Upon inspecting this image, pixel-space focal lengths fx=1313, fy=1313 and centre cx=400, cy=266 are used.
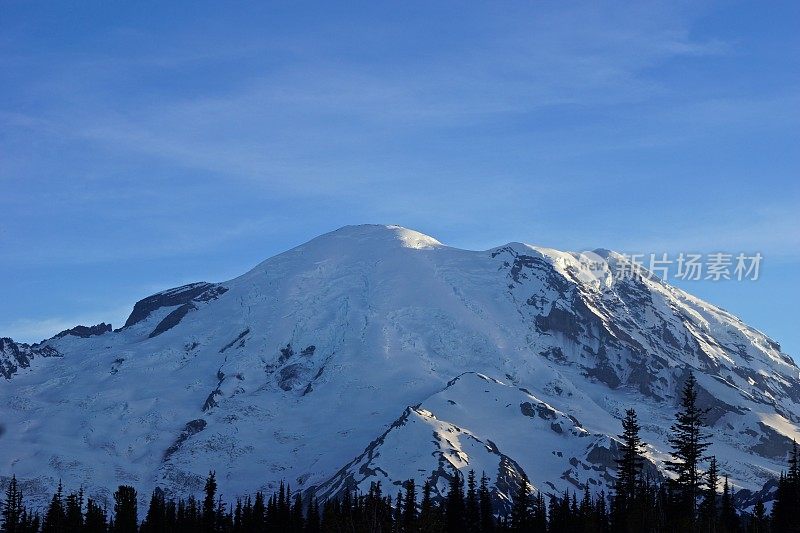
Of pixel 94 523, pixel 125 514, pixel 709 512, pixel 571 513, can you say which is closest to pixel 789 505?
pixel 709 512

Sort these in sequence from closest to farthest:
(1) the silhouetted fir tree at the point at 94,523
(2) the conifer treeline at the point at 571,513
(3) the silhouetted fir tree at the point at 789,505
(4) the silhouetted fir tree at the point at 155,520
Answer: (2) the conifer treeline at the point at 571,513, (3) the silhouetted fir tree at the point at 789,505, (1) the silhouetted fir tree at the point at 94,523, (4) the silhouetted fir tree at the point at 155,520

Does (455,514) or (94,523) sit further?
(94,523)

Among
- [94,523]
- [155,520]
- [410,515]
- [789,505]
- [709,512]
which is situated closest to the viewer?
[709,512]

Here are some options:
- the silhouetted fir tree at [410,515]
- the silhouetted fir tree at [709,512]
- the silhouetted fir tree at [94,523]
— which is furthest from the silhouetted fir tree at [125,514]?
the silhouetted fir tree at [709,512]

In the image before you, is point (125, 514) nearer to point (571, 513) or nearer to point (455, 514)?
point (455, 514)

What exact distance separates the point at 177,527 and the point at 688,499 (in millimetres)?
85960

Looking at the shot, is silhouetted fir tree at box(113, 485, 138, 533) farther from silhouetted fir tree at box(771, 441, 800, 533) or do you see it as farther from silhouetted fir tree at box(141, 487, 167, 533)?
silhouetted fir tree at box(771, 441, 800, 533)

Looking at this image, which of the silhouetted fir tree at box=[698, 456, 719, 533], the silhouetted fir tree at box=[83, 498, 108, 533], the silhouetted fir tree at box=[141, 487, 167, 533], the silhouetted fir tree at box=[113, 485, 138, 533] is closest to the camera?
the silhouetted fir tree at box=[698, 456, 719, 533]

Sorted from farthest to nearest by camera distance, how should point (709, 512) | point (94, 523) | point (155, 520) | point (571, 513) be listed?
1. point (155, 520)
2. point (94, 523)
3. point (571, 513)
4. point (709, 512)

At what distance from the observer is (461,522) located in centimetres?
14112

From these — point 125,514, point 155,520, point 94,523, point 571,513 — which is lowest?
point 94,523

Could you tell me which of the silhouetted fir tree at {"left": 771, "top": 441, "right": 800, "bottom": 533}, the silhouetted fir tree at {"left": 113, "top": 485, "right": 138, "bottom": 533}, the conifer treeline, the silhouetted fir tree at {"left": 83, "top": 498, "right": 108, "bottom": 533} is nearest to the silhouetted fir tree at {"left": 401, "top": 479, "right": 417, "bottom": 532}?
the conifer treeline

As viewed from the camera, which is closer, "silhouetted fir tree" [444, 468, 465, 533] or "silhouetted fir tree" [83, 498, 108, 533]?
"silhouetted fir tree" [444, 468, 465, 533]

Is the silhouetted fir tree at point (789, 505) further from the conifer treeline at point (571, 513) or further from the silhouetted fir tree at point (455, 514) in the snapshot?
the silhouetted fir tree at point (455, 514)
